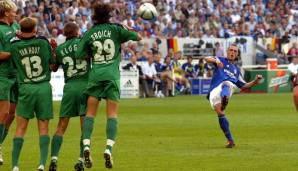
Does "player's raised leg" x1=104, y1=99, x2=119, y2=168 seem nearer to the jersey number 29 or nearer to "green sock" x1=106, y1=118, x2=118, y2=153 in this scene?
"green sock" x1=106, y1=118, x2=118, y2=153

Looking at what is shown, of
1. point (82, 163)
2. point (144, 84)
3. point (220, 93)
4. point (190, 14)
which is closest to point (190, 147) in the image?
point (220, 93)

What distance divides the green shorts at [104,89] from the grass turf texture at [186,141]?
1295mm

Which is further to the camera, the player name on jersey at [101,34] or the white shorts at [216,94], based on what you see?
the white shorts at [216,94]

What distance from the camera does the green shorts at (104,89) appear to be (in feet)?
44.3

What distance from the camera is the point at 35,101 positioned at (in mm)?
13156

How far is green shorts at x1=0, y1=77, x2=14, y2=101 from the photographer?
14.7 metres

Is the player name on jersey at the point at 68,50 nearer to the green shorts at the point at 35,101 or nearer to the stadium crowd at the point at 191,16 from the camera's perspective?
the green shorts at the point at 35,101

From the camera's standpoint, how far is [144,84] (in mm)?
38406

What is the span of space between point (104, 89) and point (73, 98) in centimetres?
55

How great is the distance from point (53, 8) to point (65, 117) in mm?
25177

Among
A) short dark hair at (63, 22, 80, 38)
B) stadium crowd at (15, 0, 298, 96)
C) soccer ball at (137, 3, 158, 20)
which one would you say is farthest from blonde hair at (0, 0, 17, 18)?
stadium crowd at (15, 0, 298, 96)

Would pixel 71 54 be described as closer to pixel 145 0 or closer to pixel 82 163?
pixel 82 163

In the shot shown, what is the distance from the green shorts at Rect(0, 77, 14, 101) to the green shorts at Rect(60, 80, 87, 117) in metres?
1.38

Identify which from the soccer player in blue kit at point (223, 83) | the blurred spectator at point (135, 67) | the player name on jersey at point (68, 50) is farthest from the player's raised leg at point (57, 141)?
the blurred spectator at point (135, 67)
